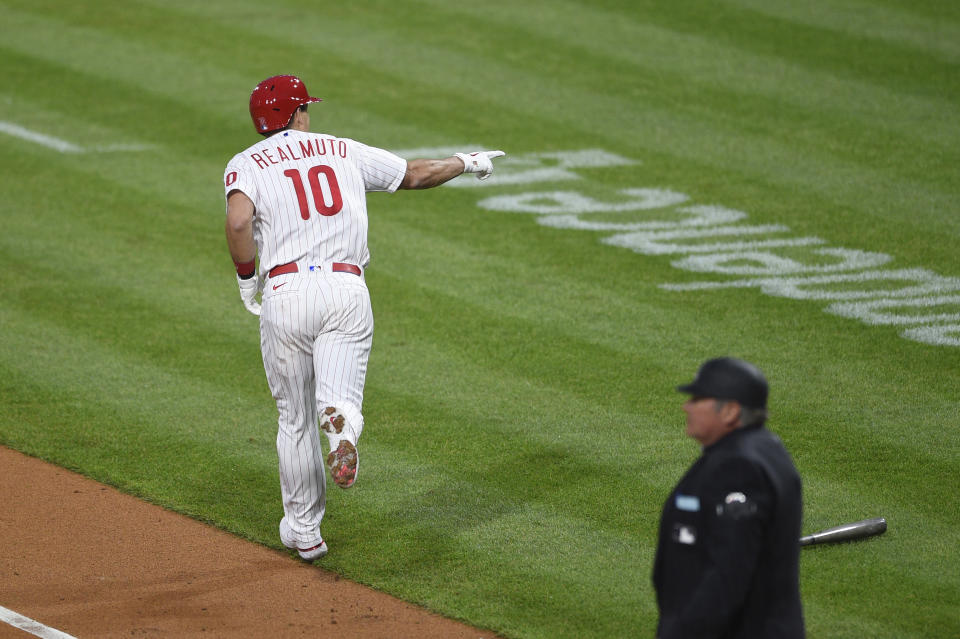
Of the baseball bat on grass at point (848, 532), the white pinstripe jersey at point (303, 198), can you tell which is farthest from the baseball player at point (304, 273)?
the baseball bat on grass at point (848, 532)

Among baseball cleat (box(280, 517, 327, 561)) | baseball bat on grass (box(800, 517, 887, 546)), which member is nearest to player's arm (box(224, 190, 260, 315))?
baseball cleat (box(280, 517, 327, 561))

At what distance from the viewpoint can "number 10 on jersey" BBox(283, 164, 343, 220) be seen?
615 cm

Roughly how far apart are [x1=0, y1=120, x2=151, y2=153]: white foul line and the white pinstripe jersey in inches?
298

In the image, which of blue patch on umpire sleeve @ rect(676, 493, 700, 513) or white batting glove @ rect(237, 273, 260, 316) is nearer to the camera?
blue patch on umpire sleeve @ rect(676, 493, 700, 513)

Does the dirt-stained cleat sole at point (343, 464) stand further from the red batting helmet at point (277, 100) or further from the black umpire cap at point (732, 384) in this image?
the black umpire cap at point (732, 384)

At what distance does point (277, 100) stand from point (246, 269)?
0.81 metres

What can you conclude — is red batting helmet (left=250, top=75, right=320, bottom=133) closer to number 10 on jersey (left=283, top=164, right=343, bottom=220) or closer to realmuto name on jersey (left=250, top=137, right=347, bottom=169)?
realmuto name on jersey (left=250, top=137, right=347, bottom=169)

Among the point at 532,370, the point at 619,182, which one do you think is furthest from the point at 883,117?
the point at 532,370

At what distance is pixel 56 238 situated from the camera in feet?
37.3

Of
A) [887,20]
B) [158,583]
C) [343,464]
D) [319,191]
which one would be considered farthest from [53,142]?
[887,20]

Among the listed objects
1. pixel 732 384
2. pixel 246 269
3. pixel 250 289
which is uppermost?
pixel 732 384

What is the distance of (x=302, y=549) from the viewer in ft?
20.8

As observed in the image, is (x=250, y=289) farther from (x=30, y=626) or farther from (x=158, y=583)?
(x=30, y=626)

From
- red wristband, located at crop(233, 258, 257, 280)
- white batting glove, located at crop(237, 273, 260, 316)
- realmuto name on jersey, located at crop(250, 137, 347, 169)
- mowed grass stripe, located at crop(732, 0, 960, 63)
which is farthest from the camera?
mowed grass stripe, located at crop(732, 0, 960, 63)
